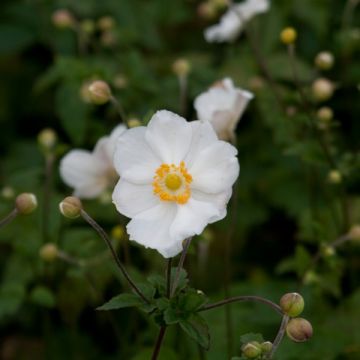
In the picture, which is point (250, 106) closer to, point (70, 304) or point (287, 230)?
point (287, 230)

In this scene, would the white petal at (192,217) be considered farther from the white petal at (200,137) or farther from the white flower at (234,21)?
the white flower at (234,21)

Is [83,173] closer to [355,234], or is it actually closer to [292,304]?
[355,234]

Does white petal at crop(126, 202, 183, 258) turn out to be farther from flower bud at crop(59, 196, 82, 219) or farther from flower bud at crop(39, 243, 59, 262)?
flower bud at crop(39, 243, 59, 262)

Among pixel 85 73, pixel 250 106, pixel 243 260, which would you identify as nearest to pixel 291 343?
pixel 243 260

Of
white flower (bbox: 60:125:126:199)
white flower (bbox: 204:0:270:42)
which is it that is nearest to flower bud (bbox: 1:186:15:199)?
white flower (bbox: 60:125:126:199)

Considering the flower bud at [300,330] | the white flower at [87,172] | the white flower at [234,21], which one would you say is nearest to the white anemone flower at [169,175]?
the flower bud at [300,330]

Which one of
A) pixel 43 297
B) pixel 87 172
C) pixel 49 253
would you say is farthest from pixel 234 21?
pixel 43 297
